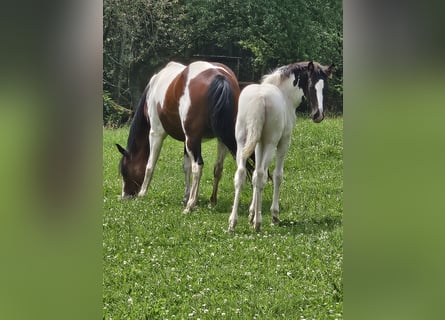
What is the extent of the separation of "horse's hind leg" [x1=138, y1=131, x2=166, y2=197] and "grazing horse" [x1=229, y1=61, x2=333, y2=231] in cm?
51

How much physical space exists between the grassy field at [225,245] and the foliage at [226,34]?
13.7 inches

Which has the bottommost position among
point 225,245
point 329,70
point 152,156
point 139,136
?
point 225,245

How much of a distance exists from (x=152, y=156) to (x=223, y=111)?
504 millimetres

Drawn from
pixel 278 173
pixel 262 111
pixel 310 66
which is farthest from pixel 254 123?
Answer: pixel 310 66

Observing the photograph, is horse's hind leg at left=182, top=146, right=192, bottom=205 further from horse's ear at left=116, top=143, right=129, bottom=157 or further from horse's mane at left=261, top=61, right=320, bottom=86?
horse's mane at left=261, top=61, right=320, bottom=86

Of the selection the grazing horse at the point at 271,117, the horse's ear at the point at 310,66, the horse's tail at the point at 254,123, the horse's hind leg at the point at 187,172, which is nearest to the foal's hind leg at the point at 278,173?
the grazing horse at the point at 271,117

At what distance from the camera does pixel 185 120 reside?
3.39 metres

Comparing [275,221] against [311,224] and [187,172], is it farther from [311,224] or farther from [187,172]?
[187,172]

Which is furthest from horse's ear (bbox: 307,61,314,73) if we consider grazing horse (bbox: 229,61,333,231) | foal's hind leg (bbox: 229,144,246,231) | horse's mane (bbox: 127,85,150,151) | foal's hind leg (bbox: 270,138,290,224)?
horse's mane (bbox: 127,85,150,151)

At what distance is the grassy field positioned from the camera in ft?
9.42

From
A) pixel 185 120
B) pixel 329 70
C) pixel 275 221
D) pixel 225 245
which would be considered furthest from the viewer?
pixel 185 120
